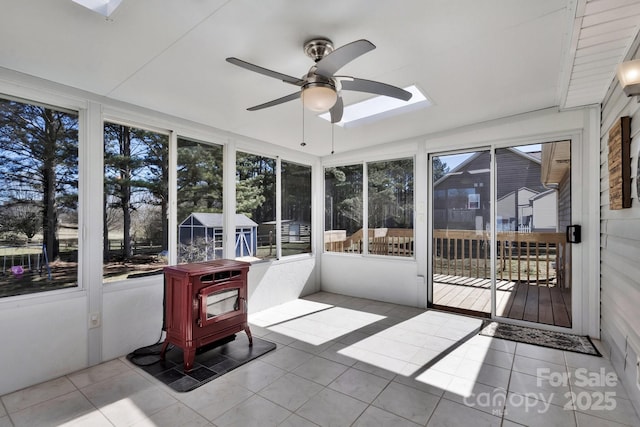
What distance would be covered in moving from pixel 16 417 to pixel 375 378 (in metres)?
2.50

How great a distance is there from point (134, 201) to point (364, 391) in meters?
2.77

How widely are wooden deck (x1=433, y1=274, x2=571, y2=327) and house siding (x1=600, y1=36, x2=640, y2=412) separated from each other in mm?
461

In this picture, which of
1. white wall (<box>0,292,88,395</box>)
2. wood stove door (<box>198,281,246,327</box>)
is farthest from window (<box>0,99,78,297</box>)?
wood stove door (<box>198,281,246,327</box>)

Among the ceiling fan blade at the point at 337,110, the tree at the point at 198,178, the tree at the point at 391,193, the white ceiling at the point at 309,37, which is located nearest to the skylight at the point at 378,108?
the white ceiling at the point at 309,37

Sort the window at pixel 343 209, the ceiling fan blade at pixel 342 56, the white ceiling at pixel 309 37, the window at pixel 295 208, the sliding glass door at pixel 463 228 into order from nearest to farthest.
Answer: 1. the ceiling fan blade at pixel 342 56
2. the white ceiling at pixel 309 37
3. the sliding glass door at pixel 463 228
4. the window at pixel 295 208
5. the window at pixel 343 209

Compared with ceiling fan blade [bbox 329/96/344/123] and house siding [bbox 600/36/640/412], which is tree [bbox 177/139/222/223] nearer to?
ceiling fan blade [bbox 329/96/344/123]

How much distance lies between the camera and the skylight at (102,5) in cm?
165

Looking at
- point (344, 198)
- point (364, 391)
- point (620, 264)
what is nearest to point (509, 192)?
point (620, 264)

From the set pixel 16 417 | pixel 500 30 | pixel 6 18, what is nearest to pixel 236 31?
pixel 6 18

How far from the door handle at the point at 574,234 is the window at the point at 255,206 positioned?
11.9 feet

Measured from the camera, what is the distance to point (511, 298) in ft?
12.9

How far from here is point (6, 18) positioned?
1.75 m

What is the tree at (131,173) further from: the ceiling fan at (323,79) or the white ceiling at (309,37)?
the ceiling fan at (323,79)

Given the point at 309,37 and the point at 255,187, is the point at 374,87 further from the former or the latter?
the point at 255,187
